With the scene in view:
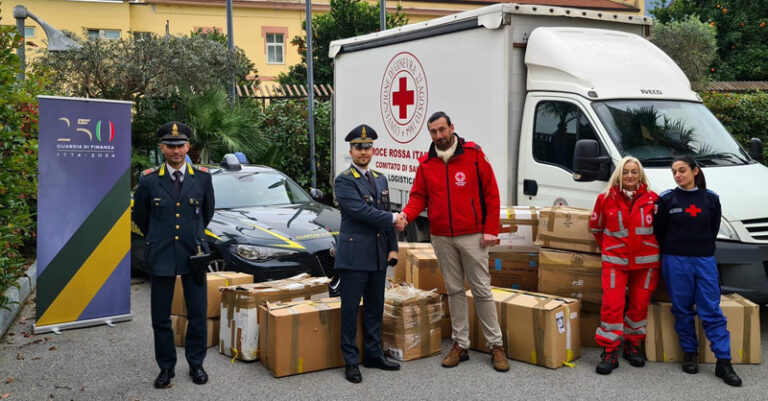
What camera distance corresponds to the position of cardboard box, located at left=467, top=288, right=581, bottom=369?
19.0ft

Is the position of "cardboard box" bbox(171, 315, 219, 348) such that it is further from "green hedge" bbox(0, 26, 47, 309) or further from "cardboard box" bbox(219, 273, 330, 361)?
"green hedge" bbox(0, 26, 47, 309)

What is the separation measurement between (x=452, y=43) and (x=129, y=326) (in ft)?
15.5

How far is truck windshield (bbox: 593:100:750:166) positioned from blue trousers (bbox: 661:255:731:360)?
4.86ft

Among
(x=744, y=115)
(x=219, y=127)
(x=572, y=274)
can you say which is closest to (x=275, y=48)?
(x=219, y=127)

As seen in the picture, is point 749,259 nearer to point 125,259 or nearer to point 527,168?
point 527,168

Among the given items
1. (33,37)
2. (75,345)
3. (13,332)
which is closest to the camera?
(75,345)

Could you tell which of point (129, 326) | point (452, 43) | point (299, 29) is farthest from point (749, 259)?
point (299, 29)

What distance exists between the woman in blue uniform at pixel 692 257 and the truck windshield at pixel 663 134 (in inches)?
48.6

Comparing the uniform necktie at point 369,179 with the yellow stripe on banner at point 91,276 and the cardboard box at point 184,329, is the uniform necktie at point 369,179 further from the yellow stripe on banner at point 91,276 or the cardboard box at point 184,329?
the yellow stripe on banner at point 91,276

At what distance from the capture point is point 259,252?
7.50 meters

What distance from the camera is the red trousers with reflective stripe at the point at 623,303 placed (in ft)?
19.0

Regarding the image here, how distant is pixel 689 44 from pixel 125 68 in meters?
21.1

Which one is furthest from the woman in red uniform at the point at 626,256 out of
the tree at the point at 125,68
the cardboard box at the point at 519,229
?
the tree at the point at 125,68

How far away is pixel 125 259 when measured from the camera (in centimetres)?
724
